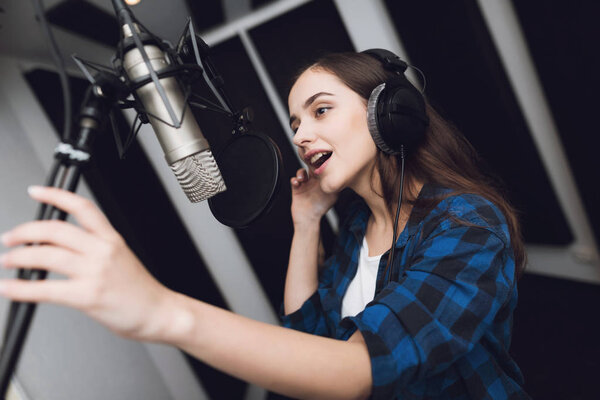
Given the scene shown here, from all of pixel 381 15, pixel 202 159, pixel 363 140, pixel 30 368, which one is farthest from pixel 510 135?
pixel 30 368

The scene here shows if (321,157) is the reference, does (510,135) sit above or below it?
below

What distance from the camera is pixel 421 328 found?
570mm

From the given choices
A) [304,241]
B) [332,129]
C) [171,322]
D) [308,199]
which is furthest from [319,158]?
[171,322]

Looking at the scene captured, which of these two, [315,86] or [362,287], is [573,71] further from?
[362,287]

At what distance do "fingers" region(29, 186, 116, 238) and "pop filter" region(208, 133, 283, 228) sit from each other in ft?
0.82

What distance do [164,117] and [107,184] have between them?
1010 millimetres

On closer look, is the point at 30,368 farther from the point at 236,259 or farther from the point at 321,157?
the point at 236,259

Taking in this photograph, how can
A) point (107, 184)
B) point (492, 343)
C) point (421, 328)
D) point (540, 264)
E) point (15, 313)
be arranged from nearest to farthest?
point (15, 313) < point (421, 328) < point (492, 343) < point (107, 184) < point (540, 264)

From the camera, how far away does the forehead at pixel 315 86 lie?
0.94 metres

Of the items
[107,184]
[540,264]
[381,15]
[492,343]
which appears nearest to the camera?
[492,343]

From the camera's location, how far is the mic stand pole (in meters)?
0.31

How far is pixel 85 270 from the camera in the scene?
1.12ft

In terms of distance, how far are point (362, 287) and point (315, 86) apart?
A: 2.05 ft

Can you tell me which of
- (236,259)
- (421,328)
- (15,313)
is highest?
(15,313)
